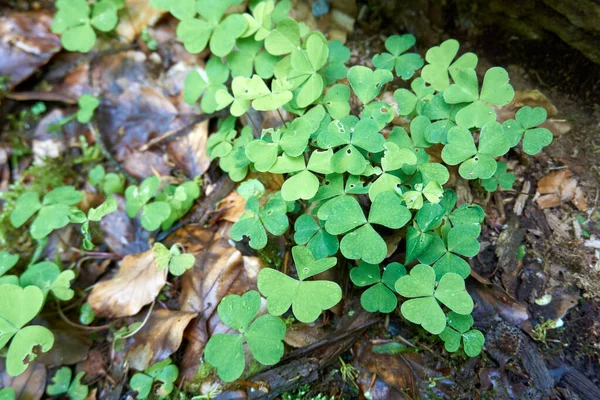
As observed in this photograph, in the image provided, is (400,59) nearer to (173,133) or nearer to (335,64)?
(335,64)

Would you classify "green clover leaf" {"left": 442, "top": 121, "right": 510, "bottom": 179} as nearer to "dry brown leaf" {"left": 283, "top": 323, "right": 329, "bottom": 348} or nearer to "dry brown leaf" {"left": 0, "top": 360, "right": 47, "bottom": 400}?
"dry brown leaf" {"left": 283, "top": 323, "right": 329, "bottom": 348}

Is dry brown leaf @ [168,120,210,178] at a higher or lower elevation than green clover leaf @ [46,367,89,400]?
higher

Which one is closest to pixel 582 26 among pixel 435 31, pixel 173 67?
pixel 435 31

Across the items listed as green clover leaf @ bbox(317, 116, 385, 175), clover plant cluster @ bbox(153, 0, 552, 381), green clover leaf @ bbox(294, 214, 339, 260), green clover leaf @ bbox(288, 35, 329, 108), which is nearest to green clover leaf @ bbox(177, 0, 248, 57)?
clover plant cluster @ bbox(153, 0, 552, 381)

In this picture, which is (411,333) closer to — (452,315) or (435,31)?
(452,315)

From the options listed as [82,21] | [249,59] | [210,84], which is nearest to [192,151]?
[210,84]

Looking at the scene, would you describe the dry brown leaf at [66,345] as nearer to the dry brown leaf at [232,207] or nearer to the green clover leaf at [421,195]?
the dry brown leaf at [232,207]
